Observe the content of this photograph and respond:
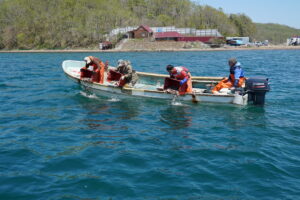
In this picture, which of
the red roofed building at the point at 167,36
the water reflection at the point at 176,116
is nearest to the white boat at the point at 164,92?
the water reflection at the point at 176,116

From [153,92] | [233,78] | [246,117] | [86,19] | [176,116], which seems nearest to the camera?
[246,117]

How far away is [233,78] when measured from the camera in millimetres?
13688

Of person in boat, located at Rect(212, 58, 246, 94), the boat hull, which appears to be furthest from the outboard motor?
person in boat, located at Rect(212, 58, 246, 94)

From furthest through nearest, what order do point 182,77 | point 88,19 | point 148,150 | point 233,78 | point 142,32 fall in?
point 88,19
point 142,32
point 233,78
point 182,77
point 148,150

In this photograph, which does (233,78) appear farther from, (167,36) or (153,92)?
(167,36)

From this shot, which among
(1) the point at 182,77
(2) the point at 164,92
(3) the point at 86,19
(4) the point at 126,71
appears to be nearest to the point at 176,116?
(2) the point at 164,92

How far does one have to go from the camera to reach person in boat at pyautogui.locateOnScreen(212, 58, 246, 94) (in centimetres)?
1341

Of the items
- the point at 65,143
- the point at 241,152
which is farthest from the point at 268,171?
the point at 65,143

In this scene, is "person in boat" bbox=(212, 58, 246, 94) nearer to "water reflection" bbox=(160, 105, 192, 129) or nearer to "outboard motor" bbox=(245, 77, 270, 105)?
"outboard motor" bbox=(245, 77, 270, 105)

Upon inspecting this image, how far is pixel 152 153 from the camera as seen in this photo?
838 cm

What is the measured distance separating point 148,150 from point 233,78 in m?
7.06

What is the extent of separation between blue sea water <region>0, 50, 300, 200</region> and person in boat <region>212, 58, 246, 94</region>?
1.23m

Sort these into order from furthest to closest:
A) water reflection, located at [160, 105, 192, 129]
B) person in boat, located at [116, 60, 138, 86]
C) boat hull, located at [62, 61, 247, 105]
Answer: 1. person in boat, located at [116, 60, 138, 86]
2. boat hull, located at [62, 61, 247, 105]
3. water reflection, located at [160, 105, 192, 129]

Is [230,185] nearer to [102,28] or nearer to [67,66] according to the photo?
[67,66]
